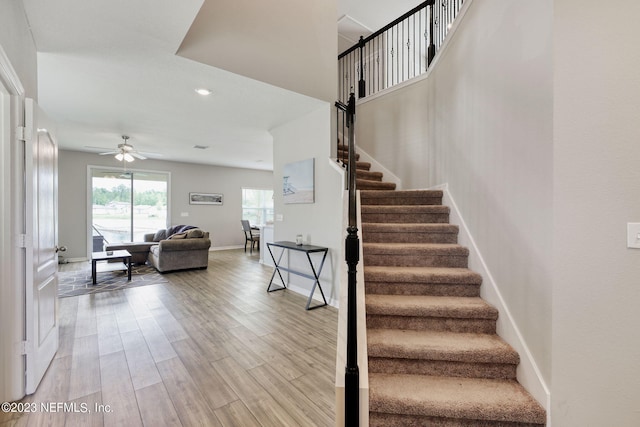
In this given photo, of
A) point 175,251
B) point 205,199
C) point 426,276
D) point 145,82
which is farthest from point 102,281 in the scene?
point 426,276

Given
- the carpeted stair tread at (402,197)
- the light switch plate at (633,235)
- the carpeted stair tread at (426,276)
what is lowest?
the carpeted stair tread at (426,276)

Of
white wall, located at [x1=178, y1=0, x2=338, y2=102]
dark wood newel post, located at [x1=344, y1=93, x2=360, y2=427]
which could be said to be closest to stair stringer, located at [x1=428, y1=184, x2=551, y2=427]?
dark wood newel post, located at [x1=344, y1=93, x2=360, y2=427]

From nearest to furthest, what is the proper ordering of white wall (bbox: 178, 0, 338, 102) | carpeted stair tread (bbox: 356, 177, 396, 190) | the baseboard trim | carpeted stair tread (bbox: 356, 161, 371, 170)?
white wall (bbox: 178, 0, 338, 102) → carpeted stair tread (bbox: 356, 177, 396, 190) → carpeted stair tread (bbox: 356, 161, 371, 170) → the baseboard trim

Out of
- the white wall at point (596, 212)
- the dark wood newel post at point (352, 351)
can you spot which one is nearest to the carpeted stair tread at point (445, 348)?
the white wall at point (596, 212)

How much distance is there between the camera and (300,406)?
5.99ft

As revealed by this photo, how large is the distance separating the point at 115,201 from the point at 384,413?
834 centimetres

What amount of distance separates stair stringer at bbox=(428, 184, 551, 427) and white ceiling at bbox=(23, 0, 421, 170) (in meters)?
2.52

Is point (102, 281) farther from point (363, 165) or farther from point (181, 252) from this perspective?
point (363, 165)

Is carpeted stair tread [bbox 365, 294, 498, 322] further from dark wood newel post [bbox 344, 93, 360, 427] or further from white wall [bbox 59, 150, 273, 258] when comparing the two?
white wall [bbox 59, 150, 273, 258]

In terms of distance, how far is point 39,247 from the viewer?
6.76 ft

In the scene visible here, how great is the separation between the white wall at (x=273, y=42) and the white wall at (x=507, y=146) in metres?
1.54

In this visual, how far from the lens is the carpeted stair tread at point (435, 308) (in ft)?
6.49

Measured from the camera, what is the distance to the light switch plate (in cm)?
126

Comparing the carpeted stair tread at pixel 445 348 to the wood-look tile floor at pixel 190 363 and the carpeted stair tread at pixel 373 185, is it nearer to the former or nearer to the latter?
the wood-look tile floor at pixel 190 363
